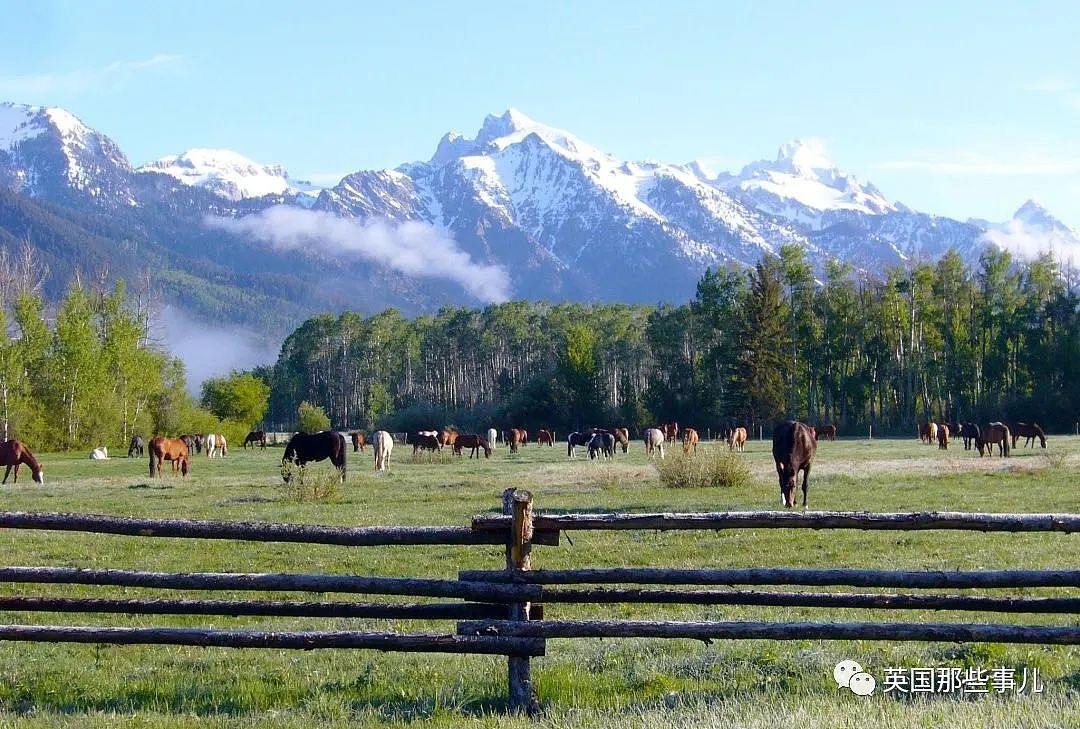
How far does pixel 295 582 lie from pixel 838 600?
422 centimetres

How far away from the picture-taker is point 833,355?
90938 mm

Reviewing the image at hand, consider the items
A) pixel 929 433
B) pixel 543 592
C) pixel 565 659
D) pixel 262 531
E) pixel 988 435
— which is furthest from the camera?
pixel 929 433

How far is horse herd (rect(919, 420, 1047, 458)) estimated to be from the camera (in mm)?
44531

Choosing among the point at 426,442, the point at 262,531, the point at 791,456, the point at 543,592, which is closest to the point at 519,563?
the point at 543,592

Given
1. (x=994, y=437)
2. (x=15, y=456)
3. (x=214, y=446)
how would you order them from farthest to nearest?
(x=214, y=446)
(x=994, y=437)
(x=15, y=456)

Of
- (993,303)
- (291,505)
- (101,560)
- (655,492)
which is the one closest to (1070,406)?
(993,303)

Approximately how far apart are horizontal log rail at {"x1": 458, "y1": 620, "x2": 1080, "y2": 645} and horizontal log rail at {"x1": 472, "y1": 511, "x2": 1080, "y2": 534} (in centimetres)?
72

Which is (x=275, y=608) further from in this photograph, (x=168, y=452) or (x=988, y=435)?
(x=988, y=435)

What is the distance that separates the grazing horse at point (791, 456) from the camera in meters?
23.1

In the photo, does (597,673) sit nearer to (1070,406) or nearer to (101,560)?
(101,560)

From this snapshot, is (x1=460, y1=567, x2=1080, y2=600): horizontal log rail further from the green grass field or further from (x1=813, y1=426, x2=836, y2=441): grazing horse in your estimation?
(x1=813, y1=426, x2=836, y2=441): grazing horse

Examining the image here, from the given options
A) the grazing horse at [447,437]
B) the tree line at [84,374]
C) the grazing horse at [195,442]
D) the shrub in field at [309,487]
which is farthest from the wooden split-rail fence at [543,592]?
the tree line at [84,374]

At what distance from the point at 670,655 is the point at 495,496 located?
1854 cm

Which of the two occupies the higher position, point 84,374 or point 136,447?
point 84,374
